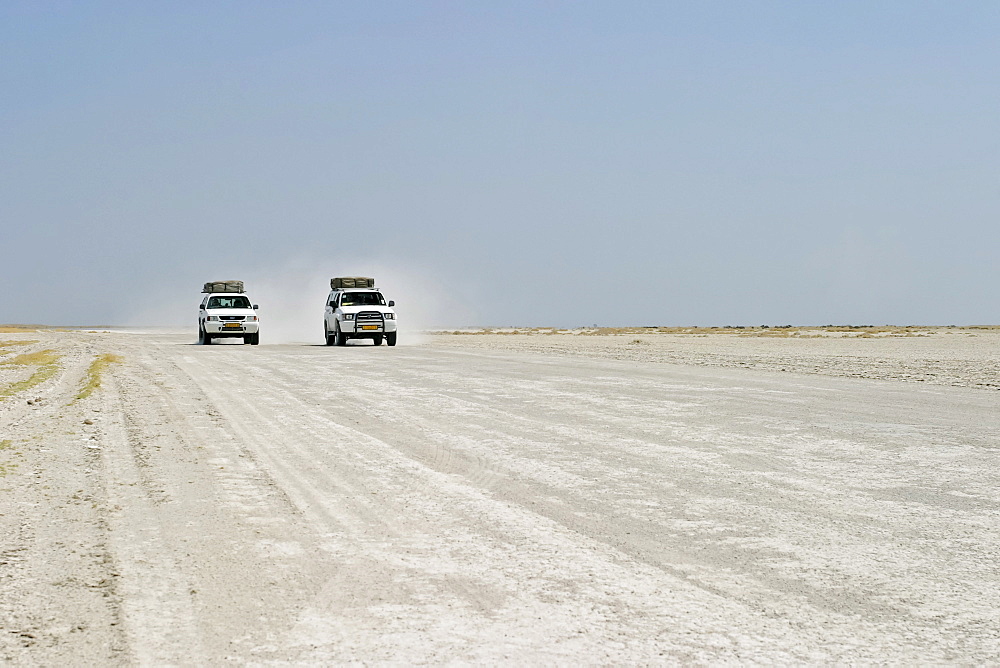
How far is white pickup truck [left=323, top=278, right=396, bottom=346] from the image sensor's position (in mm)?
39688

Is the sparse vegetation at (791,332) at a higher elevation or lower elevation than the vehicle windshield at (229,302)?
lower

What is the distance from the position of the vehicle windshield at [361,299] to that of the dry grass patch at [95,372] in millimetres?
12880

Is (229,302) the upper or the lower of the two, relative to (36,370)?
upper

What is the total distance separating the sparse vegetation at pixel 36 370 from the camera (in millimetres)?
16703

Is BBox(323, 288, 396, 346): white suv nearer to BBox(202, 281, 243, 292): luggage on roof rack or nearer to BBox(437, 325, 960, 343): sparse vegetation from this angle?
BBox(202, 281, 243, 292): luggage on roof rack

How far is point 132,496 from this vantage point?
7.56 metres

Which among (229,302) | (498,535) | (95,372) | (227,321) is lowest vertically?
(498,535)

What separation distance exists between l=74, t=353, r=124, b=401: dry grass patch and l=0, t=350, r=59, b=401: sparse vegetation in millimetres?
765

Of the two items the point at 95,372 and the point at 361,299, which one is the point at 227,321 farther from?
the point at 95,372

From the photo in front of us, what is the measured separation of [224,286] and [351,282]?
875 cm

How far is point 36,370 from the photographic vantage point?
21.8 meters

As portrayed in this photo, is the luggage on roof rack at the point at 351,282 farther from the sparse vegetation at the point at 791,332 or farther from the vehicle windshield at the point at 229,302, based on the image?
the sparse vegetation at the point at 791,332

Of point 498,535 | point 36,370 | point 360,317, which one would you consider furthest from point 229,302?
point 498,535

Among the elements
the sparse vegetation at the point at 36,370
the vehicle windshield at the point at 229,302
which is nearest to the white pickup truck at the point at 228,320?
the vehicle windshield at the point at 229,302
